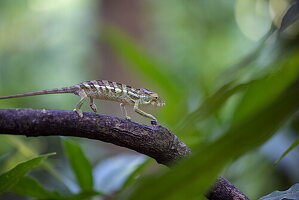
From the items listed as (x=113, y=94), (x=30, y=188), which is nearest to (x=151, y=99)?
(x=113, y=94)

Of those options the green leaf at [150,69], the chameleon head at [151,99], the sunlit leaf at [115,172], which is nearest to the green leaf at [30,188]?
the sunlit leaf at [115,172]

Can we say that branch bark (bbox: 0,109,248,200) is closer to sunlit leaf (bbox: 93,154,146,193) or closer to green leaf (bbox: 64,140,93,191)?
green leaf (bbox: 64,140,93,191)

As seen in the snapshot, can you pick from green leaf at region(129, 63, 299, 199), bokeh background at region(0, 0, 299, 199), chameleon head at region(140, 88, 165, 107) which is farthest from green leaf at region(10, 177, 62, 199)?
green leaf at region(129, 63, 299, 199)

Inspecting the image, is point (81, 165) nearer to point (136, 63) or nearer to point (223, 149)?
point (136, 63)

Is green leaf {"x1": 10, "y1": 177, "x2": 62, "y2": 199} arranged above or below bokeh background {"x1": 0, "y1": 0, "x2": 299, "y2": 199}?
below

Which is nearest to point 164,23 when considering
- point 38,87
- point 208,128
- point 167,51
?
point 167,51
